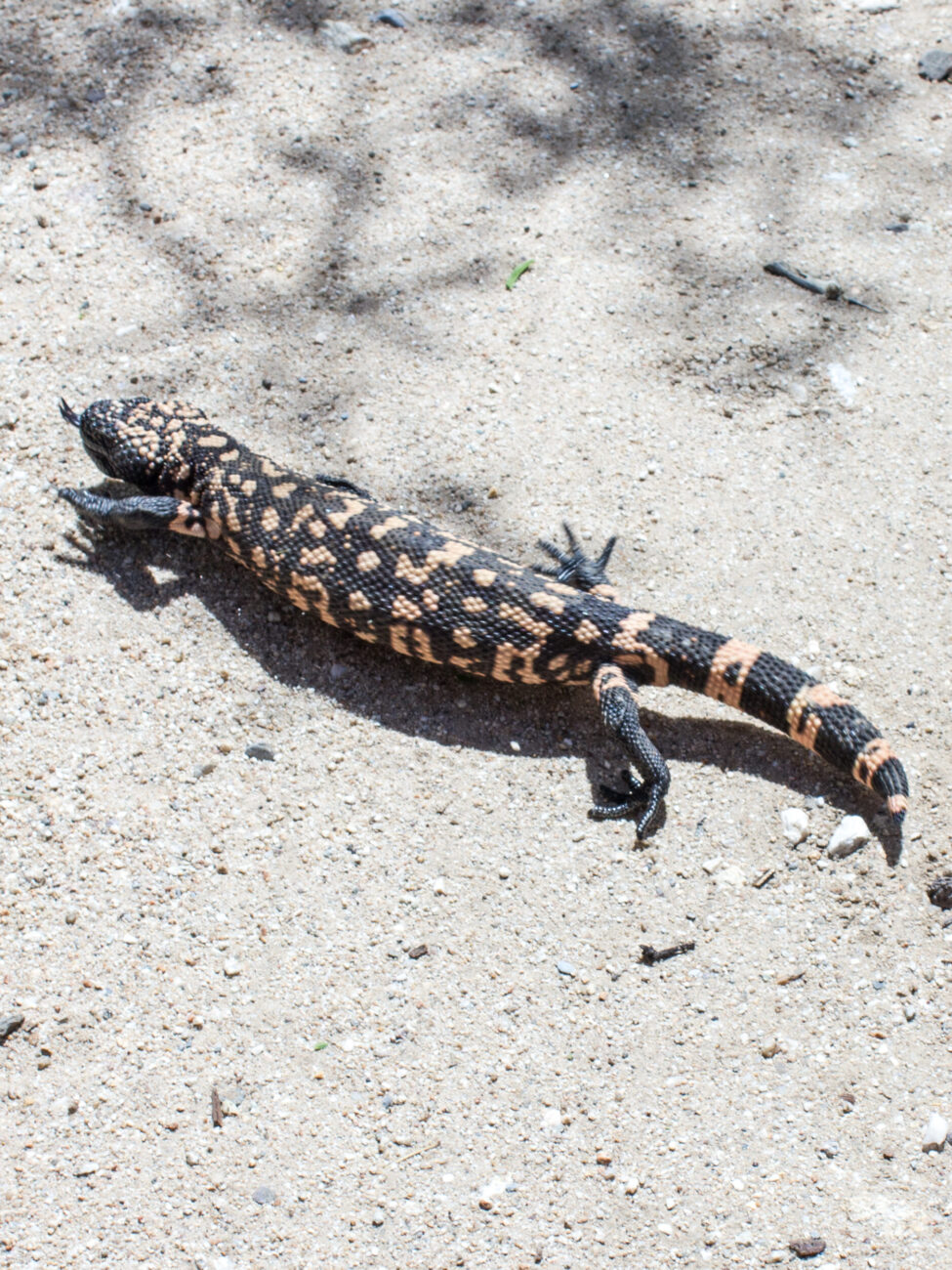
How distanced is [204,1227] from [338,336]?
2.97 metres

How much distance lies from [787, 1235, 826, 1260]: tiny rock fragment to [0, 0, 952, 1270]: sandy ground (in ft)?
0.15

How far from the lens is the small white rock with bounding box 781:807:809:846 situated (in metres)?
3.02

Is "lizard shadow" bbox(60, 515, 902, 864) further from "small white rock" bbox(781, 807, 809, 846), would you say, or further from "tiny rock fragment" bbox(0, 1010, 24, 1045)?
"tiny rock fragment" bbox(0, 1010, 24, 1045)

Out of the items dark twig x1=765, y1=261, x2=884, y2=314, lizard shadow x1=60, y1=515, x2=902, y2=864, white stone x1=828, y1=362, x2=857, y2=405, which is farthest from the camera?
dark twig x1=765, y1=261, x2=884, y2=314

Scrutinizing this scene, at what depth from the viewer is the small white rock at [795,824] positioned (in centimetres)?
302

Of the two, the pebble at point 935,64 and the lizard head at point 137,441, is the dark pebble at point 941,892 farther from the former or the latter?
the pebble at point 935,64

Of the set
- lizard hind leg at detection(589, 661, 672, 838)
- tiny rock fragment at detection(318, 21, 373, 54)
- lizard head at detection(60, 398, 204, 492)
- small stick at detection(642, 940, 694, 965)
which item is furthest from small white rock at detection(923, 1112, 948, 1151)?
tiny rock fragment at detection(318, 21, 373, 54)

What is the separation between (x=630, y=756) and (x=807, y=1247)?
1.34 m

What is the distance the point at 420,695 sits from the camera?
3.37 meters

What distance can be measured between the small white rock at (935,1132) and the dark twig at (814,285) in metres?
2.97

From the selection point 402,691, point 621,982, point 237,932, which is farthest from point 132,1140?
point 402,691

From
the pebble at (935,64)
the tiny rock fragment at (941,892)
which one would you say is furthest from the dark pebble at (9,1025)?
the pebble at (935,64)

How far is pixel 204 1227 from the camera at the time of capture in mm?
2365

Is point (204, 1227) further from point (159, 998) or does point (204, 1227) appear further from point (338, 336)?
point (338, 336)
